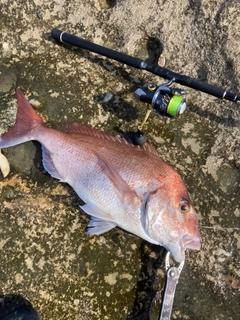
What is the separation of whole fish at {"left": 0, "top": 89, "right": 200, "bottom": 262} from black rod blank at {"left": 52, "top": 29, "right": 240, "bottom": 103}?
1.90 feet

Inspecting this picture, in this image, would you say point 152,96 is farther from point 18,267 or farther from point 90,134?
point 18,267

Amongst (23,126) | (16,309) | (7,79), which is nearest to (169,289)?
(16,309)

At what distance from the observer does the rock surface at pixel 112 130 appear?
2697 mm

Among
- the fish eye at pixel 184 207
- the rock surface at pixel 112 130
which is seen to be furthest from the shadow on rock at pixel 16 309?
the fish eye at pixel 184 207

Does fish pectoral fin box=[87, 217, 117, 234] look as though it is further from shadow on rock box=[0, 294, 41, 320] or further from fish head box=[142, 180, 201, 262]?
shadow on rock box=[0, 294, 41, 320]

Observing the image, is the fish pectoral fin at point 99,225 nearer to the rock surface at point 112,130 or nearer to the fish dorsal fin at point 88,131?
the rock surface at point 112,130

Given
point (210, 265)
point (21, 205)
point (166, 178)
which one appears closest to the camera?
point (166, 178)

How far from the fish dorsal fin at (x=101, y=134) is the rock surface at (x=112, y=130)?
152 mm

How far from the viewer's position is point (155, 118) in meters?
2.99

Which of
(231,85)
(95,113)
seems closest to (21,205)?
A: (95,113)

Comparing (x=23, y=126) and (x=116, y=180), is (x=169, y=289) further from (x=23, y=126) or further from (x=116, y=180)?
(x=23, y=126)

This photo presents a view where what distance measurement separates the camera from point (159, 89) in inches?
104

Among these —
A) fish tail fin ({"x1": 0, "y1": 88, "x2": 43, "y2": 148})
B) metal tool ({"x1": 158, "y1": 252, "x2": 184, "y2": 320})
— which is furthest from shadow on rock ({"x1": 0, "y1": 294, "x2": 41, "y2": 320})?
fish tail fin ({"x1": 0, "y1": 88, "x2": 43, "y2": 148})

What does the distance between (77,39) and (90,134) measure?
0.80 metres
